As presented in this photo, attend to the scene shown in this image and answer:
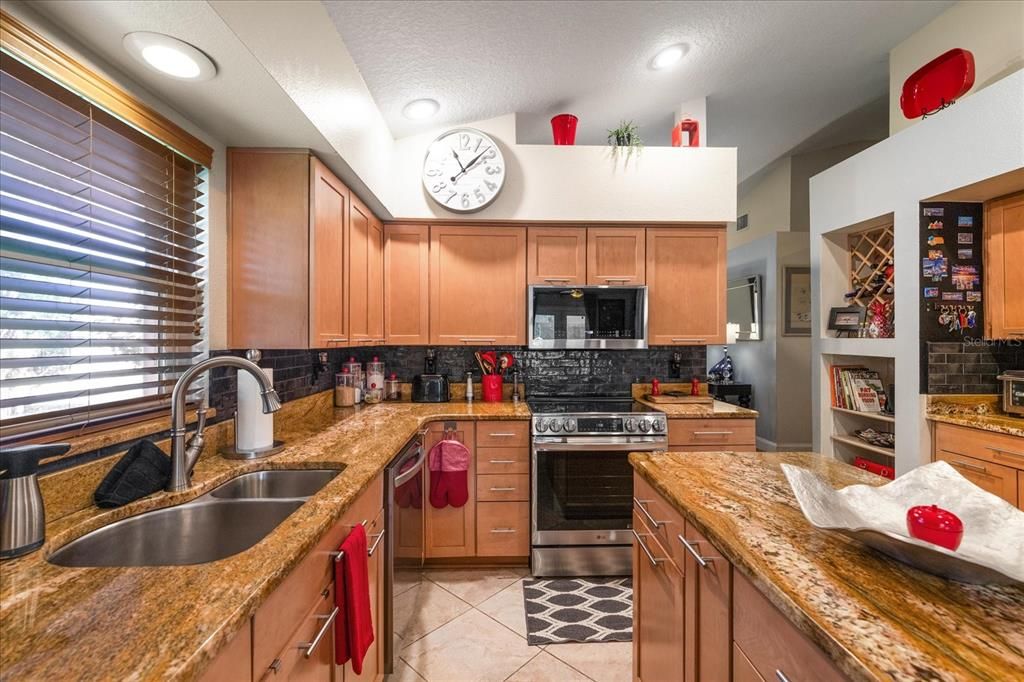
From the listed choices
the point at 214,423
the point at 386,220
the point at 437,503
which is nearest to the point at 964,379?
the point at 437,503

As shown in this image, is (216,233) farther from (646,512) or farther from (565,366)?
(565,366)

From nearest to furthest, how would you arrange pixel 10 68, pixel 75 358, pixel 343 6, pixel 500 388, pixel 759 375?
pixel 10 68 < pixel 75 358 < pixel 343 6 < pixel 500 388 < pixel 759 375

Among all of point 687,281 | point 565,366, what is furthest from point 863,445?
point 565,366

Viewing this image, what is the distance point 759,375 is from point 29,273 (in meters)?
5.83

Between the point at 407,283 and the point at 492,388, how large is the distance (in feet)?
3.08

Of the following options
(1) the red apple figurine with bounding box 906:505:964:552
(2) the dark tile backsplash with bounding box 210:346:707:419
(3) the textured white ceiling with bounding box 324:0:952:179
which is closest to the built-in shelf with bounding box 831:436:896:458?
(2) the dark tile backsplash with bounding box 210:346:707:419

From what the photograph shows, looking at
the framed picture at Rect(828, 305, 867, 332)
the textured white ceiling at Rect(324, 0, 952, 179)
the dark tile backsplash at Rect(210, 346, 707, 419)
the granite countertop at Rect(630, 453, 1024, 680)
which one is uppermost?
the textured white ceiling at Rect(324, 0, 952, 179)

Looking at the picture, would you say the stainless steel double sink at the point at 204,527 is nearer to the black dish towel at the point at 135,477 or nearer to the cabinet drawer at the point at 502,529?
the black dish towel at the point at 135,477

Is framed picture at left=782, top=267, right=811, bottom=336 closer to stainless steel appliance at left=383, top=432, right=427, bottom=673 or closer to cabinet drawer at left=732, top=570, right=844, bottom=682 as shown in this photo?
stainless steel appliance at left=383, top=432, right=427, bottom=673

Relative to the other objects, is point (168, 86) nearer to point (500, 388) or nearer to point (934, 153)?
point (500, 388)

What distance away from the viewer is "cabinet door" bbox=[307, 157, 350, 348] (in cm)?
193

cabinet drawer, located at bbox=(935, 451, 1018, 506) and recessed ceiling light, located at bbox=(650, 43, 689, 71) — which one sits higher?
recessed ceiling light, located at bbox=(650, 43, 689, 71)

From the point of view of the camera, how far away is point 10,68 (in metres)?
1.08

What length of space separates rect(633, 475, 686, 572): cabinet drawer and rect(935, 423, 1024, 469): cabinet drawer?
2.02 m
